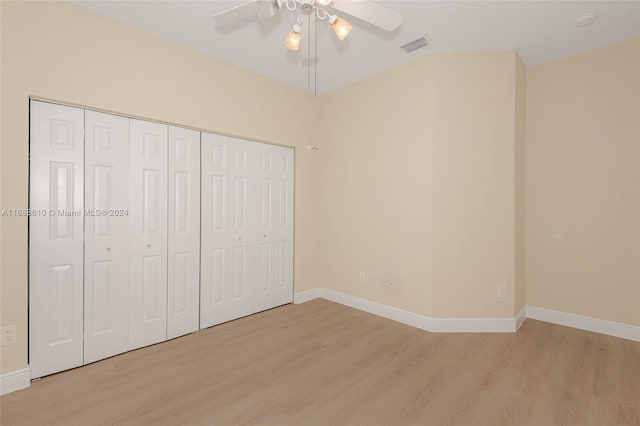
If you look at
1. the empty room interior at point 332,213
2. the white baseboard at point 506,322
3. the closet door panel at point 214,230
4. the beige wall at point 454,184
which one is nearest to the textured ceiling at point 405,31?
the empty room interior at point 332,213

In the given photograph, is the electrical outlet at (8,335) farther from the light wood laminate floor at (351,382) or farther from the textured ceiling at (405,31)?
the textured ceiling at (405,31)

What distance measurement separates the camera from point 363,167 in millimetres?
3887

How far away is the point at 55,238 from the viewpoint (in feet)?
7.78

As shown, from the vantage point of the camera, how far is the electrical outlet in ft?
7.00

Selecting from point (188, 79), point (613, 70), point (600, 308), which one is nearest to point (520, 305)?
point (600, 308)

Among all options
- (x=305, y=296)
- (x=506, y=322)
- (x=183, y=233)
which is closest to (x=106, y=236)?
(x=183, y=233)

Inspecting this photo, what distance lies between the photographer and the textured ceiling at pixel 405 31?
2.46m

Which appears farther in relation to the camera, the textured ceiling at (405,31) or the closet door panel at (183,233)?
the closet door panel at (183,233)

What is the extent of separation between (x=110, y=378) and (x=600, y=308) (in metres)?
4.63

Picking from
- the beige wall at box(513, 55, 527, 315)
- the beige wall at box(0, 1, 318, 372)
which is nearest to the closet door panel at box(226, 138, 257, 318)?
Answer: the beige wall at box(0, 1, 318, 372)

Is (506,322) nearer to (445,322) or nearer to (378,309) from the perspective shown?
(445,322)

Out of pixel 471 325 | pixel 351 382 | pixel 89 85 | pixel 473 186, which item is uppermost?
pixel 89 85

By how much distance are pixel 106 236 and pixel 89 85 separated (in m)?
1.28

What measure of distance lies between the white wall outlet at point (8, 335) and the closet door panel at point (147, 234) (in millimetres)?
750
